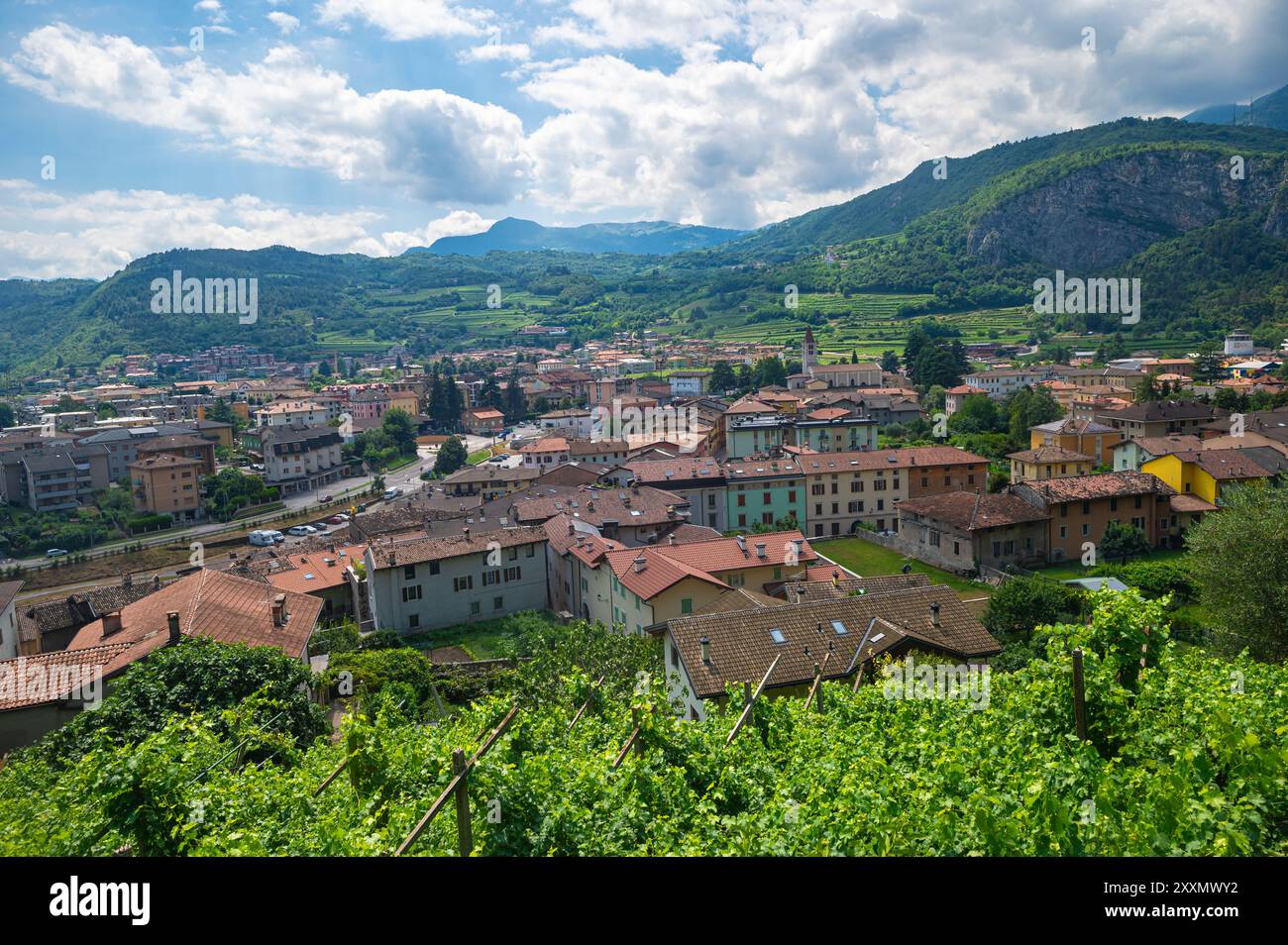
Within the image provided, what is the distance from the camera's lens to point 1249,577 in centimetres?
2244

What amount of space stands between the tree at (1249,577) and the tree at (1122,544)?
1347 cm

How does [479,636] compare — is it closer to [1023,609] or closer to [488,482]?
[1023,609]

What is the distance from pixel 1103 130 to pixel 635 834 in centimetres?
22584

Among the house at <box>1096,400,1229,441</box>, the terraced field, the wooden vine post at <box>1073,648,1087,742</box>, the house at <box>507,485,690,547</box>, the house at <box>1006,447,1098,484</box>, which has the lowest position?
the house at <box>507,485,690,547</box>

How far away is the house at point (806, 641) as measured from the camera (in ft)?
56.5

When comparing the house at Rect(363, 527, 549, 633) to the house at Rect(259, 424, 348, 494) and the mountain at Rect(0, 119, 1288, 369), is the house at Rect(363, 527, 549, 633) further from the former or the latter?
the mountain at Rect(0, 119, 1288, 369)

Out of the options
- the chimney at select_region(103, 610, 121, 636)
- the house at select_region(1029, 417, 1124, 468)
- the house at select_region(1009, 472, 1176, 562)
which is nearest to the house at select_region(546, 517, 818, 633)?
the chimney at select_region(103, 610, 121, 636)

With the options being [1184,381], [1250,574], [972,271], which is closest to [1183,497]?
[1250,574]

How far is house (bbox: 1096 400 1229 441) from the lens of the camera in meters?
53.8

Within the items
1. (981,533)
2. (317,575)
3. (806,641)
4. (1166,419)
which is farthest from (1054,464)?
(317,575)

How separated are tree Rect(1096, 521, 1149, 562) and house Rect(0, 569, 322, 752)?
109 feet

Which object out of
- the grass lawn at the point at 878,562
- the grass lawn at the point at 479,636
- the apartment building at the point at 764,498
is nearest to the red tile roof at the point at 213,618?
the grass lawn at the point at 479,636

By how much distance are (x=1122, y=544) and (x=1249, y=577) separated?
54.8 feet
